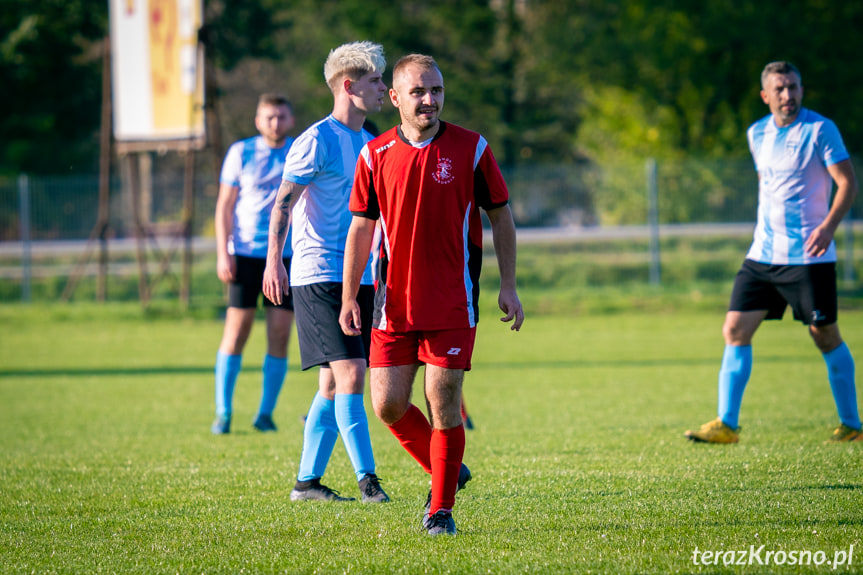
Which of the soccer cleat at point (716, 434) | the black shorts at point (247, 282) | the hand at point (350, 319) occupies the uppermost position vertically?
the hand at point (350, 319)

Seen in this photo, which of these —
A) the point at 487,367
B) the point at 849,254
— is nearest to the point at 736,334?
the point at 487,367

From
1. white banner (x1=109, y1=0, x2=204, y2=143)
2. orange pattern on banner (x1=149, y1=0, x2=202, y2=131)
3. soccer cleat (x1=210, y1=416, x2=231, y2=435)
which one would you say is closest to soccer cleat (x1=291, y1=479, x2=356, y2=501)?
soccer cleat (x1=210, y1=416, x2=231, y2=435)

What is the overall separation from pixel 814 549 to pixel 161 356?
11354mm

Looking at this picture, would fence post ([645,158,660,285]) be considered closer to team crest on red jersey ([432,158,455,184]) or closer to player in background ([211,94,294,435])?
player in background ([211,94,294,435])

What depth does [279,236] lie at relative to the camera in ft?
17.1

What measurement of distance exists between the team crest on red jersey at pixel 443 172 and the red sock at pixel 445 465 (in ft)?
3.64

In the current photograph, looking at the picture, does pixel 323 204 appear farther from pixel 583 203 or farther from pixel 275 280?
pixel 583 203

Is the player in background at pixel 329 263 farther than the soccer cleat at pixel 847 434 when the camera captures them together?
No

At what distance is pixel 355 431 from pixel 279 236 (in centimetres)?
109

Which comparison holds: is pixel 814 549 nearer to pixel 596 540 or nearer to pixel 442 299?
pixel 596 540

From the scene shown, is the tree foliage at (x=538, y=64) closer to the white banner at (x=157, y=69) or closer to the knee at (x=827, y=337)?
the white banner at (x=157, y=69)

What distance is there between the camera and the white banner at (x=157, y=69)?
18.7 metres

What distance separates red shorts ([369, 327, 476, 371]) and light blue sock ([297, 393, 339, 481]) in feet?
3.11

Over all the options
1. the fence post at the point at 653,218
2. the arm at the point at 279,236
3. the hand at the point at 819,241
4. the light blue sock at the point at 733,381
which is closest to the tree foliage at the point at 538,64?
the fence post at the point at 653,218
